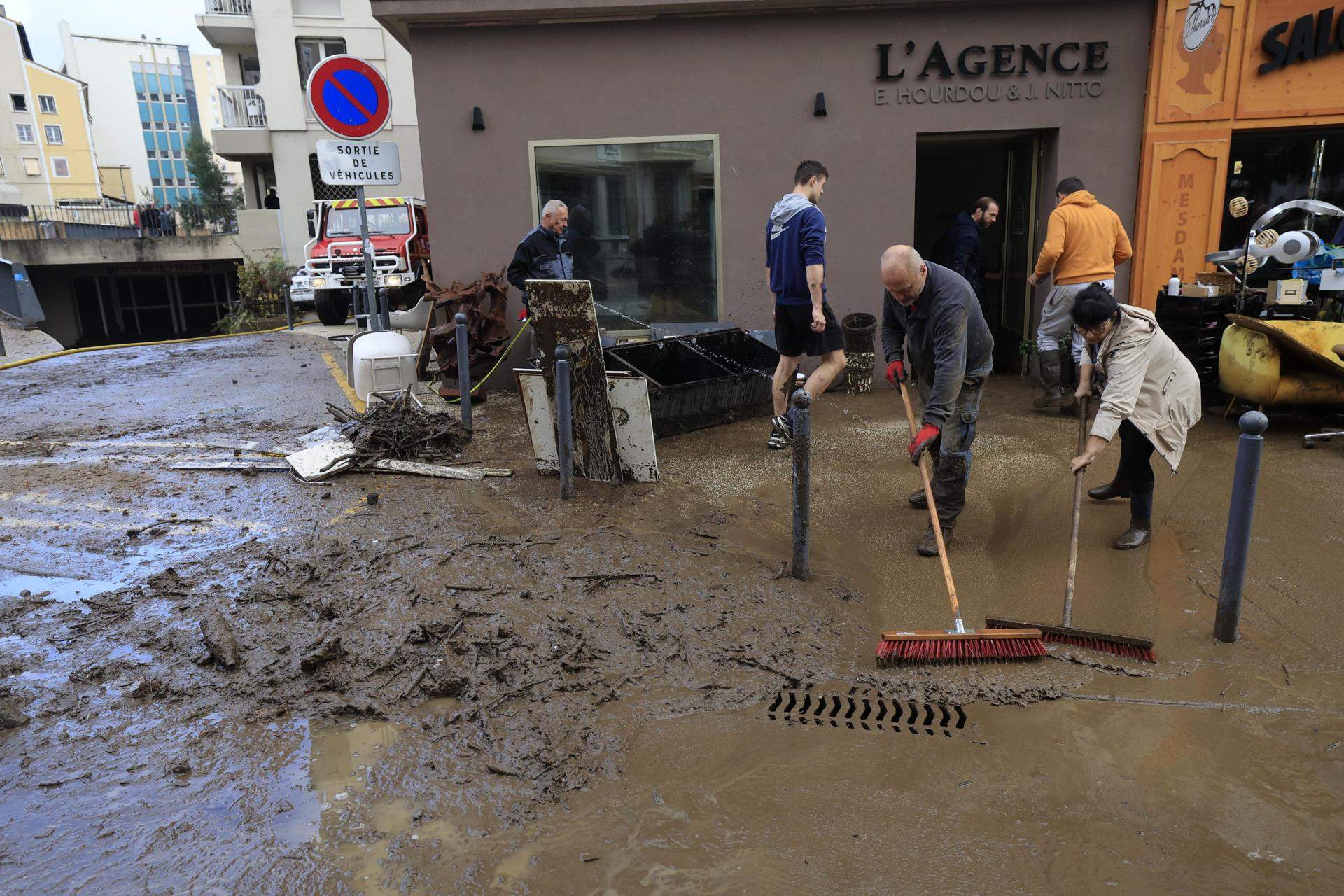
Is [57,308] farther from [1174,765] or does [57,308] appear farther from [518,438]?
[1174,765]

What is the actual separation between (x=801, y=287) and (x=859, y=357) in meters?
2.68

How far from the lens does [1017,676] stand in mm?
3598

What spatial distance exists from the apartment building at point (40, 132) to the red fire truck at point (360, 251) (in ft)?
123

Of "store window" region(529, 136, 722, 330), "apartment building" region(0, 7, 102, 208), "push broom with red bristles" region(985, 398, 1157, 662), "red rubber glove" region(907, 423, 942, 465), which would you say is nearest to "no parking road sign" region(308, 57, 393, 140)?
"store window" region(529, 136, 722, 330)

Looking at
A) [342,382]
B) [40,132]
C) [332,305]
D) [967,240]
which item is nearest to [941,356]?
[967,240]

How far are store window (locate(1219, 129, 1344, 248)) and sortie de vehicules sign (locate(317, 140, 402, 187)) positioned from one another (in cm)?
819

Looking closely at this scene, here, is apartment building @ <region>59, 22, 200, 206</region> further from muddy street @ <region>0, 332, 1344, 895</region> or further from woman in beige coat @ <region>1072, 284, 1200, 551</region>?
woman in beige coat @ <region>1072, 284, 1200, 551</region>

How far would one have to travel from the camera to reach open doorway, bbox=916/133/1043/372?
9.33 metres

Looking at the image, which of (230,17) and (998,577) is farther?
(230,17)

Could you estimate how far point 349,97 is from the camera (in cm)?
712

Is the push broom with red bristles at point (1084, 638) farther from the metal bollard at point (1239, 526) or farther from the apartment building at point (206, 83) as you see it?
the apartment building at point (206, 83)

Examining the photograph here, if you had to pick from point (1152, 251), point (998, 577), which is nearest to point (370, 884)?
point (998, 577)

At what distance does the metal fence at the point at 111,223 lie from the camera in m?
28.4

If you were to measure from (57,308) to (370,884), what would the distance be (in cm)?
3521
